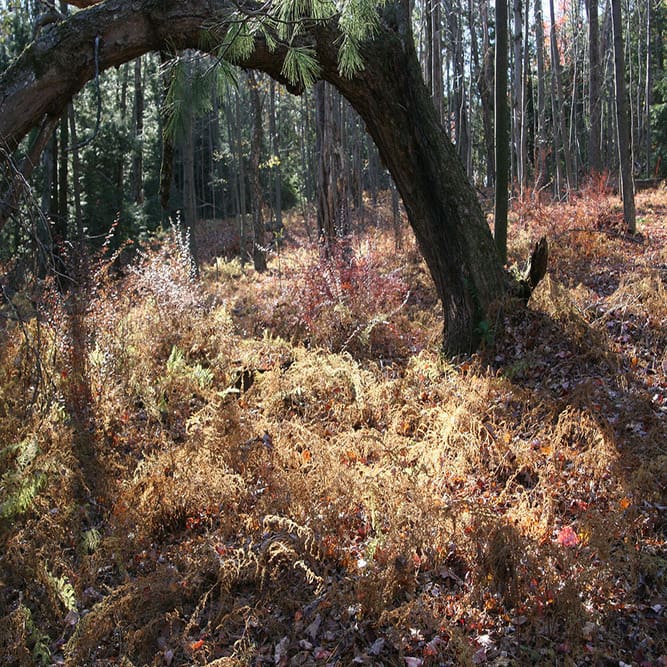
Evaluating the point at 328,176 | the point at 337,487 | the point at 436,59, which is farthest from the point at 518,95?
the point at 337,487

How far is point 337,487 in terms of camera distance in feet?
13.7

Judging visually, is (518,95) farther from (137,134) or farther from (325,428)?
(325,428)

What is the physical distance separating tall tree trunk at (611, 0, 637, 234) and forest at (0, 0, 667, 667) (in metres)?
1.91

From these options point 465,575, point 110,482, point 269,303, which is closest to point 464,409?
point 465,575

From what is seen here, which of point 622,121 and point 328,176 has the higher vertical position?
point 622,121

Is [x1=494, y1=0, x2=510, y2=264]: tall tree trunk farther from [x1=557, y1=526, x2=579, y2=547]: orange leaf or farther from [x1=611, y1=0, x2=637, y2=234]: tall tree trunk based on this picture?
[x1=611, y1=0, x2=637, y2=234]: tall tree trunk

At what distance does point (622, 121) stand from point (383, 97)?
658 centimetres

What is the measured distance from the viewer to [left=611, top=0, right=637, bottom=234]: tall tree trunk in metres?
9.34

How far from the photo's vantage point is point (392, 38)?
550cm

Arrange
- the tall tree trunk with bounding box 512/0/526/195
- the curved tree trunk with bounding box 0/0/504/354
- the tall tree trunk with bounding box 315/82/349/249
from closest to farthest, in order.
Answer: the curved tree trunk with bounding box 0/0/504/354, the tall tree trunk with bounding box 315/82/349/249, the tall tree trunk with bounding box 512/0/526/195

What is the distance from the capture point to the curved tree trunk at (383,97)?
14.1 ft

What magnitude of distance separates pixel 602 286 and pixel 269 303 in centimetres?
480

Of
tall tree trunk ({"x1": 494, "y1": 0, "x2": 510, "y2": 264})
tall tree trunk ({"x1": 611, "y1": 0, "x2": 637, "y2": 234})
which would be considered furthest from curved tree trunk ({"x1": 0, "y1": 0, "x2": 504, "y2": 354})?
tall tree trunk ({"x1": 611, "y1": 0, "x2": 637, "y2": 234})

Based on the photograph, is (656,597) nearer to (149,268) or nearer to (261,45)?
(261,45)
